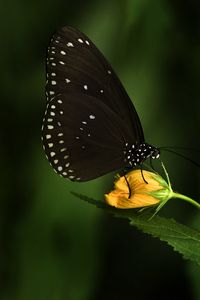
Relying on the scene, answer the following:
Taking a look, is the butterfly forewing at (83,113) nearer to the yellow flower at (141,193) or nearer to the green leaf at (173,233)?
the yellow flower at (141,193)

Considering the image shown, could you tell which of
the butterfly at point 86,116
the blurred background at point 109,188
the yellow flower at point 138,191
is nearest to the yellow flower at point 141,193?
the yellow flower at point 138,191

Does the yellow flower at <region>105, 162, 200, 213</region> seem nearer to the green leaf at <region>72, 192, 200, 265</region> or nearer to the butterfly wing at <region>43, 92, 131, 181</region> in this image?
the green leaf at <region>72, 192, 200, 265</region>

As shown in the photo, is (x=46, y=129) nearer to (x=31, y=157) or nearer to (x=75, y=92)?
(x=75, y=92)

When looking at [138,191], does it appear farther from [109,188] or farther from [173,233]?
[109,188]

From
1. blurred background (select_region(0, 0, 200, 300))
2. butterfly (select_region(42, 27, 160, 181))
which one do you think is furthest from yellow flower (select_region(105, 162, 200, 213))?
blurred background (select_region(0, 0, 200, 300))

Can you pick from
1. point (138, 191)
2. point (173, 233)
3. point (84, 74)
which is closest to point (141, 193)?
point (138, 191)

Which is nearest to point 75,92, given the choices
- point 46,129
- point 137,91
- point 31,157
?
point 46,129
